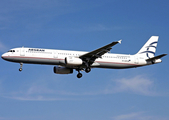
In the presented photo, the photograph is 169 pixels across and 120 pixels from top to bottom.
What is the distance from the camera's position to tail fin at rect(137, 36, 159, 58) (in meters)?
52.0

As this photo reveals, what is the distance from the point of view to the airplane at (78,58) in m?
44.0

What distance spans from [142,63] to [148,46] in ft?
16.8

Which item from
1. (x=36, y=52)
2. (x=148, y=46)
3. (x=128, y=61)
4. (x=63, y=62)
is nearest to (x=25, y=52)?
(x=36, y=52)

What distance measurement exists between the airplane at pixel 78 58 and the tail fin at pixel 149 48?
0.59 meters

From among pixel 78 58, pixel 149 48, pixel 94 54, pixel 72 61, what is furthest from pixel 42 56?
pixel 149 48

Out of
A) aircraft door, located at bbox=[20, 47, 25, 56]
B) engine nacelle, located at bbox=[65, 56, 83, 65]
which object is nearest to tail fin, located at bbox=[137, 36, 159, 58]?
engine nacelle, located at bbox=[65, 56, 83, 65]

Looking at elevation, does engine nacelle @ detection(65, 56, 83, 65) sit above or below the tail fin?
below

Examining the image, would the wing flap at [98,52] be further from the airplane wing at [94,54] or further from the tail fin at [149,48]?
the tail fin at [149,48]

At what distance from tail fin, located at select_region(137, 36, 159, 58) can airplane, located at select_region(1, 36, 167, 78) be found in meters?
0.59

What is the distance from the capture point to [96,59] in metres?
46.8

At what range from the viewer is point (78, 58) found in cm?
4556

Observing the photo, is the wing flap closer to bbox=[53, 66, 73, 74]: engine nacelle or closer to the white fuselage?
the white fuselage

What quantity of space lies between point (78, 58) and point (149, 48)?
14774 millimetres

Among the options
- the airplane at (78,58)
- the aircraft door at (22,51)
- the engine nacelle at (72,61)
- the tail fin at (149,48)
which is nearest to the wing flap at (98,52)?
the airplane at (78,58)
